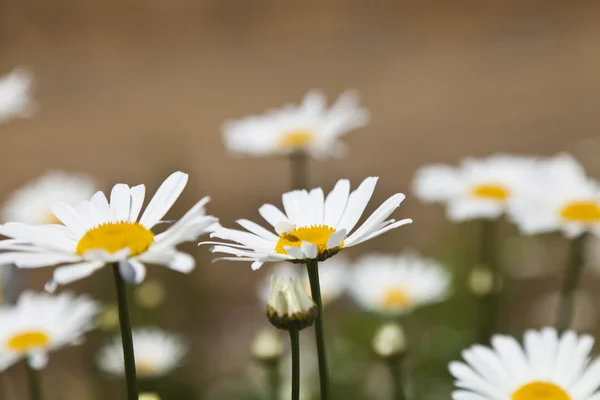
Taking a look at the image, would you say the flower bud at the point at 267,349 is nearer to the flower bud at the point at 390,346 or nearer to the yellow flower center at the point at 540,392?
the flower bud at the point at 390,346

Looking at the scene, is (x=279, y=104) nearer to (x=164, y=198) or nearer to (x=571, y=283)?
(x=571, y=283)

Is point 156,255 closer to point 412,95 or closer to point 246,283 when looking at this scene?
point 246,283

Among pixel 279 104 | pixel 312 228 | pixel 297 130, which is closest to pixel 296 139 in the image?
pixel 297 130

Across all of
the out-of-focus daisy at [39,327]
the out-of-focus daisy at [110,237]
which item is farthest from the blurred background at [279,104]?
the out-of-focus daisy at [110,237]

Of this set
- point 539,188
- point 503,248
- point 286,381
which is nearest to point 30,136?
point 503,248

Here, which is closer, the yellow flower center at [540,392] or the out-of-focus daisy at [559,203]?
the yellow flower center at [540,392]
